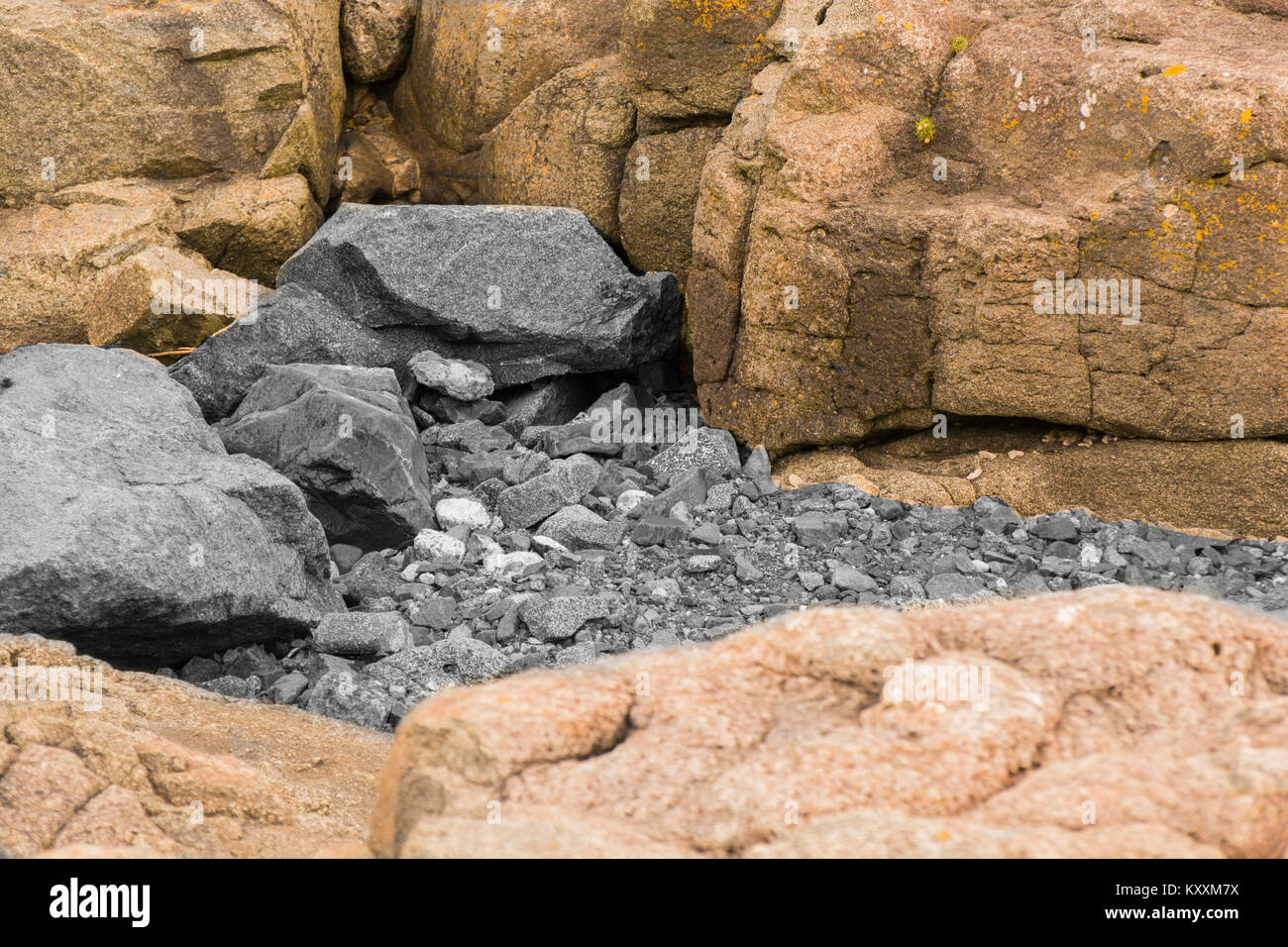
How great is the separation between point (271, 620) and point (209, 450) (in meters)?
1.25

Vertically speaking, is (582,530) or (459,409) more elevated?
(459,409)

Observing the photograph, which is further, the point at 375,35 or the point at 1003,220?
the point at 375,35

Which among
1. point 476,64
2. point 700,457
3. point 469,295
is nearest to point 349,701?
point 700,457

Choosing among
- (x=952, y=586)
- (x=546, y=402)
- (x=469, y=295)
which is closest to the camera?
(x=952, y=586)

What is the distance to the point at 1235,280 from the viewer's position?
19.0 ft

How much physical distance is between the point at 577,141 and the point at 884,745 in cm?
724

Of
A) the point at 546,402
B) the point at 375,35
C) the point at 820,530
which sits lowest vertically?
the point at 820,530

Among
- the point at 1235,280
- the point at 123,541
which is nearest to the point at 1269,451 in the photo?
the point at 1235,280

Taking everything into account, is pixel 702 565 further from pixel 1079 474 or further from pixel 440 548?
pixel 1079 474

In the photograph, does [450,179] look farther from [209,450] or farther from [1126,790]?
[1126,790]

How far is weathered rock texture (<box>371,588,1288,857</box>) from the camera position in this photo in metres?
2.04

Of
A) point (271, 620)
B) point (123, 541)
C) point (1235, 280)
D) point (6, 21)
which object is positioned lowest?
point (271, 620)

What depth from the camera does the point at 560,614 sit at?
18.2ft

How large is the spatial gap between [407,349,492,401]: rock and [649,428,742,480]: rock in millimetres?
1500
